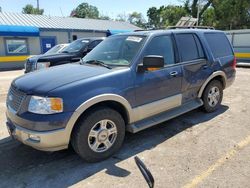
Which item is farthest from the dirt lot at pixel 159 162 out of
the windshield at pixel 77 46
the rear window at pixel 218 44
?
the windshield at pixel 77 46

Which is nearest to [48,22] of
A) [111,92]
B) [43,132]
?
[111,92]

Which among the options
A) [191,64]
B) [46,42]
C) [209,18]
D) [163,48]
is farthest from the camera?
[209,18]

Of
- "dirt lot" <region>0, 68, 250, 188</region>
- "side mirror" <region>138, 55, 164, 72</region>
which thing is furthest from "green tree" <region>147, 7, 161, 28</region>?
"side mirror" <region>138, 55, 164, 72</region>

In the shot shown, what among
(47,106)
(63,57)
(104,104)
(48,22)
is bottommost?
(104,104)

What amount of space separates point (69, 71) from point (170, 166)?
2063mm

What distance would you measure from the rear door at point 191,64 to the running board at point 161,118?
0.44ft

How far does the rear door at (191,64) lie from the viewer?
4.66 m

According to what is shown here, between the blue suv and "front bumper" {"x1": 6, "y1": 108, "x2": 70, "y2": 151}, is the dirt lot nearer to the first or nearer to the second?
the blue suv

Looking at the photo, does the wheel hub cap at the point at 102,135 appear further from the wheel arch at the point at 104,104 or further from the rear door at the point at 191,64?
the rear door at the point at 191,64

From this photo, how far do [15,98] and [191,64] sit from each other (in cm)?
319

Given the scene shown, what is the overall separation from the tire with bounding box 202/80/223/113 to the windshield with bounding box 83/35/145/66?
6.94 feet

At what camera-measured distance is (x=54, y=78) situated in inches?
138

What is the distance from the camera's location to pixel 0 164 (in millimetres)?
3592

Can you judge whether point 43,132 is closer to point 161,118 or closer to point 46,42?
point 161,118
